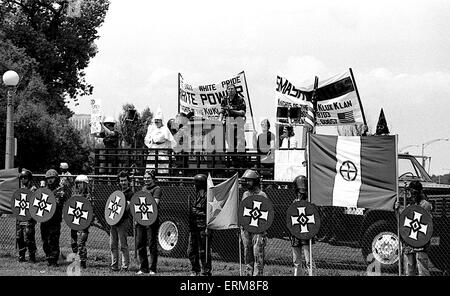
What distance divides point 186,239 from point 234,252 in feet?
3.69

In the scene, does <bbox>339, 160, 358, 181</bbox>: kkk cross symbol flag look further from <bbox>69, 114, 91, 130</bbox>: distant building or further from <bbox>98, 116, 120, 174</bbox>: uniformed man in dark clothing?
<bbox>69, 114, 91, 130</bbox>: distant building

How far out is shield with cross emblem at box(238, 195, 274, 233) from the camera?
1355 centimetres

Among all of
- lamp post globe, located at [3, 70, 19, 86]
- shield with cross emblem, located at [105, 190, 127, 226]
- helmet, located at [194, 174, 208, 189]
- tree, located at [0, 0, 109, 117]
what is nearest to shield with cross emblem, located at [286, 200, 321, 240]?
helmet, located at [194, 174, 208, 189]

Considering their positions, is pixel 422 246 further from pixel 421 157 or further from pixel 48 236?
pixel 48 236

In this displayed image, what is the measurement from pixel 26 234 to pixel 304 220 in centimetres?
624

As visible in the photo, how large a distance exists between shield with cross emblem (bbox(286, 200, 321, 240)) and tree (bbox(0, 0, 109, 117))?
1315 inches

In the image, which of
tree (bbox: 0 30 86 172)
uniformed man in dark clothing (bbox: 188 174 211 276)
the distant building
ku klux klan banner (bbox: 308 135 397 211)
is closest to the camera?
ku klux klan banner (bbox: 308 135 397 211)

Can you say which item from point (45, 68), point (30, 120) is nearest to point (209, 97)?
point (30, 120)

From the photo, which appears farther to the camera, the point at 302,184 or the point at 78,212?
the point at 78,212

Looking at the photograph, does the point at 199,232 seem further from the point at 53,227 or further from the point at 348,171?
the point at 53,227

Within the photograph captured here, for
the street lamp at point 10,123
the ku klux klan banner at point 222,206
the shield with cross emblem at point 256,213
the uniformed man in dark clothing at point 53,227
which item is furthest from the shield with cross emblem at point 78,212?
the street lamp at point 10,123

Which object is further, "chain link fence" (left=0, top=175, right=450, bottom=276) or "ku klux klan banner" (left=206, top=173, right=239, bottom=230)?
"chain link fence" (left=0, top=175, right=450, bottom=276)

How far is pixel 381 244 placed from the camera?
14.8 meters
